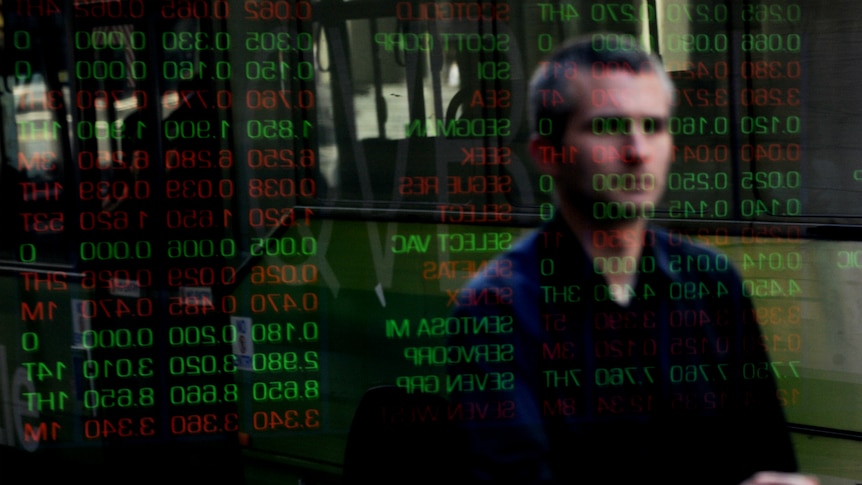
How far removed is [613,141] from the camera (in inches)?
115

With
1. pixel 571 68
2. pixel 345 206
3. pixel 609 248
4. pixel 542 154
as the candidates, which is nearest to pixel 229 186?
pixel 345 206

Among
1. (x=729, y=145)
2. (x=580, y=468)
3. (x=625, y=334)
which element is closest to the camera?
(x=580, y=468)

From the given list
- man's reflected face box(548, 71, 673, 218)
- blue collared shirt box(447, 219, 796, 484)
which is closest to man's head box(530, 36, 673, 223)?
man's reflected face box(548, 71, 673, 218)

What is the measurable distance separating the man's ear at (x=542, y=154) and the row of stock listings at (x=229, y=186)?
9 cm

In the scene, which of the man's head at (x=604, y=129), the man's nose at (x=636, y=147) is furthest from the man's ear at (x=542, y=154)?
the man's nose at (x=636, y=147)

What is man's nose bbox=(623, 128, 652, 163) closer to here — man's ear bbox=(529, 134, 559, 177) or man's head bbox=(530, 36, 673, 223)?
man's head bbox=(530, 36, 673, 223)

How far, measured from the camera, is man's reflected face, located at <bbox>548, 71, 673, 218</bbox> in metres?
2.80

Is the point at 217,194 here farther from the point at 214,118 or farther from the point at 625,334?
the point at 625,334

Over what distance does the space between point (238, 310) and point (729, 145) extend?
1.92 m

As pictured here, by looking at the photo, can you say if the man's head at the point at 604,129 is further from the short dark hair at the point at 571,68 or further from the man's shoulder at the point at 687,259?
the man's shoulder at the point at 687,259

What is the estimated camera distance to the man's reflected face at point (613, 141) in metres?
2.80

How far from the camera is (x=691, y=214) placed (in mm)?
3365

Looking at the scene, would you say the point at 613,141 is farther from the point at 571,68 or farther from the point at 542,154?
the point at 542,154

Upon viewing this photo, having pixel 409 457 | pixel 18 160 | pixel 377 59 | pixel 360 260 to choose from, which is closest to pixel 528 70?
pixel 377 59
